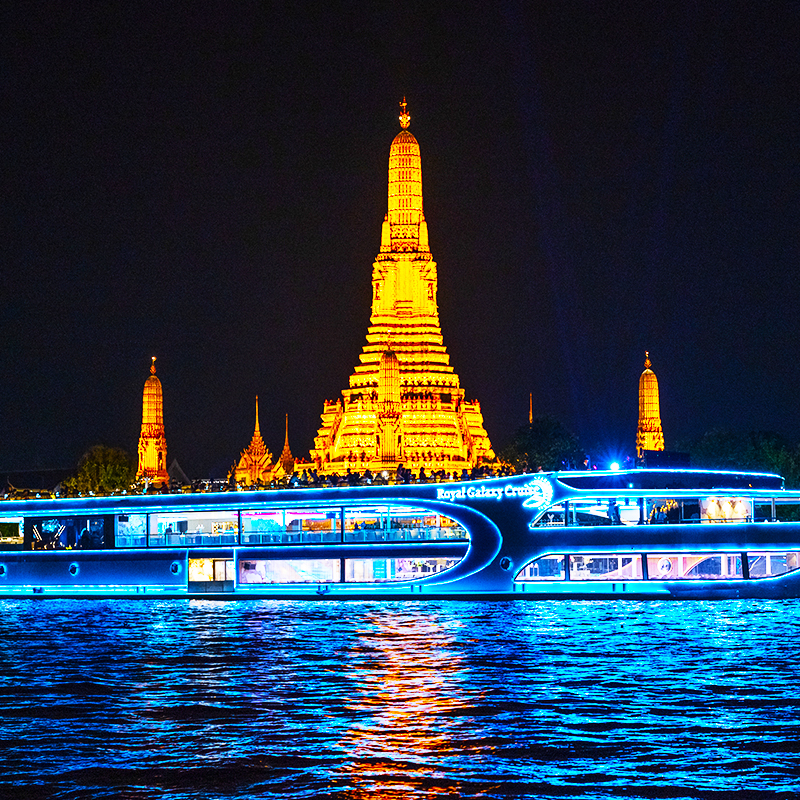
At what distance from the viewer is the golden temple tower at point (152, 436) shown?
482 feet

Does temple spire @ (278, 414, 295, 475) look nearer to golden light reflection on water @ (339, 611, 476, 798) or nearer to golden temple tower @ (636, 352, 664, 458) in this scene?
golden temple tower @ (636, 352, 664, 458)

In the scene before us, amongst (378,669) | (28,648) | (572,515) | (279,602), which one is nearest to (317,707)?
(378,669)

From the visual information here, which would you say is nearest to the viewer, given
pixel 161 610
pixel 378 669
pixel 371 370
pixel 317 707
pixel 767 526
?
pixel 317 707

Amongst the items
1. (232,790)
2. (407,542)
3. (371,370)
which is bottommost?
(232,790)

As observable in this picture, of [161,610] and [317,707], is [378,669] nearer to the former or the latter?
[317,707]

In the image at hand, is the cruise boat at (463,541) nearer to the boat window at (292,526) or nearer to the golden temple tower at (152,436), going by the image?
the boat window at (292,526)

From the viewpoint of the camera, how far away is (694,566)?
54219 mm

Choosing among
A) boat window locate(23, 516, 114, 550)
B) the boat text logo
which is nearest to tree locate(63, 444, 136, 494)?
Answer: boat window locate(23, 516, 114, 550)

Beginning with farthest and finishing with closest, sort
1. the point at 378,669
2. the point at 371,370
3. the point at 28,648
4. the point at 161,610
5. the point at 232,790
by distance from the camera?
the point at 371,370 → the point at 161,610 → the point at 28,648 → the point at 378,669 → the point at 232,790

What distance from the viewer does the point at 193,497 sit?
58594 millimetres

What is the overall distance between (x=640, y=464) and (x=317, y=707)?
2728 centimetres

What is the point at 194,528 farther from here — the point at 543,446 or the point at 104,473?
the point at 104,473

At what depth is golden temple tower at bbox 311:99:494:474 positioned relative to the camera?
132375 mm

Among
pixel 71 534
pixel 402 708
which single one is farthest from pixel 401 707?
pixel 71 534
